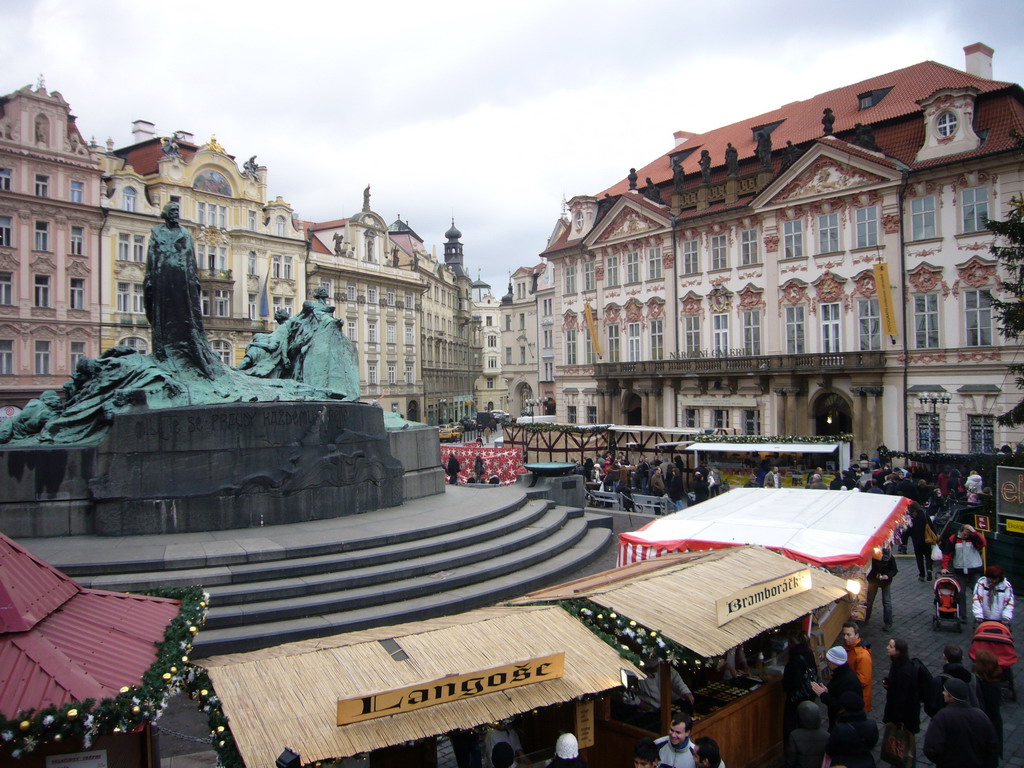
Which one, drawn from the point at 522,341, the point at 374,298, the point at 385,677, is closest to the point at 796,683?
the point at 385,677

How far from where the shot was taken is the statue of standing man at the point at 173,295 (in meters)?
11.9

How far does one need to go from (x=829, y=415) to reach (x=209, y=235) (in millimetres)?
32192

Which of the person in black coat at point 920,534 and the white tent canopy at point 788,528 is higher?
the white tent canopy at point 788,528

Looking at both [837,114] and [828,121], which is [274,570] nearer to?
[828,121]

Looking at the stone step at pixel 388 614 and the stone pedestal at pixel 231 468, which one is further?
the stone pedestal at pixel 231 468

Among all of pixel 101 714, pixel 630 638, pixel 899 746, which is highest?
pixel 101 714

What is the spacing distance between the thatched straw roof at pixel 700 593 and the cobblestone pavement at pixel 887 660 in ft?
4.36

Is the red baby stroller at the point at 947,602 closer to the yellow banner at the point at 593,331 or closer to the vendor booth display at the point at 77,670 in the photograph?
the vendor booth display at the point at 77,670

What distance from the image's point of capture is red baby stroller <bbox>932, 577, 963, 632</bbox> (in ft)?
31.2

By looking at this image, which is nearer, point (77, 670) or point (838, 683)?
point (77, 670)

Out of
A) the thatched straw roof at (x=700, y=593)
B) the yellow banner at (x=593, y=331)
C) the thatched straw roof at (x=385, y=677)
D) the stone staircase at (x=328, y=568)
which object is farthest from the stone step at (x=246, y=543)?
the yellow banner at (x=593, y=331)

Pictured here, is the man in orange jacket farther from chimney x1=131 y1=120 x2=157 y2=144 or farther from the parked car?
chimney x1=131 y1=120 x2=157 y2=144

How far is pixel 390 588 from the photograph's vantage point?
9281mm

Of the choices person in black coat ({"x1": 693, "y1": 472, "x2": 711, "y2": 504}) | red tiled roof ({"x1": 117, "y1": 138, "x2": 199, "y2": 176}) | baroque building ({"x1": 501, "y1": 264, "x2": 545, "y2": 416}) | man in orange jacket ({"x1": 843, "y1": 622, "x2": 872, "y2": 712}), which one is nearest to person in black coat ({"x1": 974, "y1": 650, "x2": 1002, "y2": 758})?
man in orange jacket ({"x1": 843, "y1": 622, "x2": 872, "y2": 712})
